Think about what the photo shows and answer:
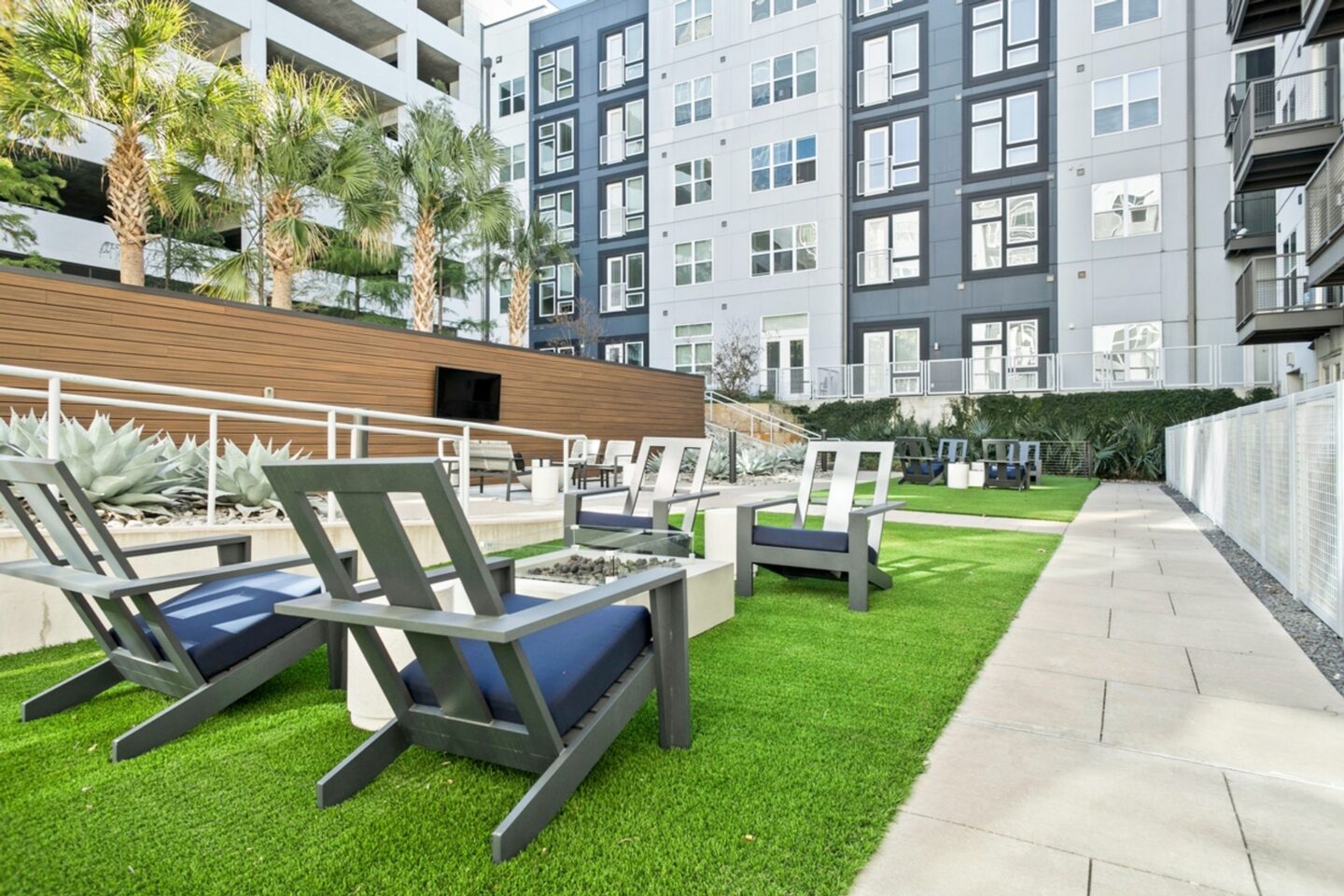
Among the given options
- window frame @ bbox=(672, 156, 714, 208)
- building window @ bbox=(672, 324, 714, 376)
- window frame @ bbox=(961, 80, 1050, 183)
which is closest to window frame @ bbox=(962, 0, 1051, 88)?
window frame @ bbox=(961, 80, 1050, 183)

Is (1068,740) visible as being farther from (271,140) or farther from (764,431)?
(764,431)

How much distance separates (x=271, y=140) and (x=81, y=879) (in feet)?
43.0

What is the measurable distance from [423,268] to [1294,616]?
1470cm

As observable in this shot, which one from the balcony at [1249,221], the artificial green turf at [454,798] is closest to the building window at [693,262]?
the balcony at [1249,221]

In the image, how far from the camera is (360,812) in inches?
83.7

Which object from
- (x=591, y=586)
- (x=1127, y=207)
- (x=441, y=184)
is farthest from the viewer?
(x=1127, y=207)

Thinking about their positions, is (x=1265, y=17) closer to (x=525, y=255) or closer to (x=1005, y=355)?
(x=1005, y=355)

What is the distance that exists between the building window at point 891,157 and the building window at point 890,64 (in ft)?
2.97

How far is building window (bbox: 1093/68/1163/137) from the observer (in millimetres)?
19328

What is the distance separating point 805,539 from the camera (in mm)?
4809

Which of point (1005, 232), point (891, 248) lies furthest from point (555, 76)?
point (1005, 232)

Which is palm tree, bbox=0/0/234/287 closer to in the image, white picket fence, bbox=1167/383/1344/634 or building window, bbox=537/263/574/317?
white picket fence, bbox=1167/383/1344/634

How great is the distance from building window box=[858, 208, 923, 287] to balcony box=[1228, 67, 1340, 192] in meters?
8.16

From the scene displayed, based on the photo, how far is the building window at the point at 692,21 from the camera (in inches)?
1003
